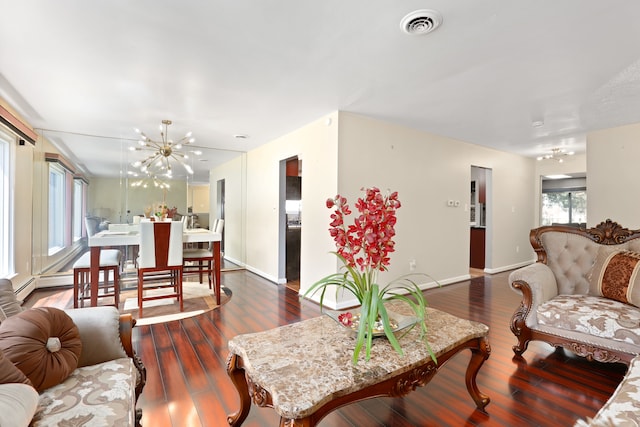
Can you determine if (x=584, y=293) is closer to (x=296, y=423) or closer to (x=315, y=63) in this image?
(x=296, y=423)

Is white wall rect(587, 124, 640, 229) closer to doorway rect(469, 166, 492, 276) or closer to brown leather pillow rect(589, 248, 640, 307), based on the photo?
doorway rect(469, 166, 492, 276)

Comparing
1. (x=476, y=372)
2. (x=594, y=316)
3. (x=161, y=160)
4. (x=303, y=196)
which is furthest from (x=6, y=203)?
(x=594, y=316)

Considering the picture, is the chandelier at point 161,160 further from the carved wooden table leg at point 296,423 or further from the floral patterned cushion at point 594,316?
the floral patterned cushion at point 594,316

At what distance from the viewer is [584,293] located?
2668 mm

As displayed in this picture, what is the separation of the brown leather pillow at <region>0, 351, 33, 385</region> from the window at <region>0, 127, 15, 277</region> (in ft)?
12.1

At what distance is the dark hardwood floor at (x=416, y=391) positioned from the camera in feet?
5.60

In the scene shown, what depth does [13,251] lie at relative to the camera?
375 cm

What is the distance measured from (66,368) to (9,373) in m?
0.27

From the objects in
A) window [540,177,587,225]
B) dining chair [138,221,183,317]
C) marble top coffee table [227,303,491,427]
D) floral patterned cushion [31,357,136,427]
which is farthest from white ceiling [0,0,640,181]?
window [540,177,587,225]

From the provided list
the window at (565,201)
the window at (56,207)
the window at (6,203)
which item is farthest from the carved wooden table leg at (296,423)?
the window at (565,201)

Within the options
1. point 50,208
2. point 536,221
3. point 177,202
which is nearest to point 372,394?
point 177,202

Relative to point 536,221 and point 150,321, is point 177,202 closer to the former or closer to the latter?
point 150,321

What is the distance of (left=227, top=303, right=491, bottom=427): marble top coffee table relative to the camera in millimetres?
1108

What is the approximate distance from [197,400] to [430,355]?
1.42 meters
